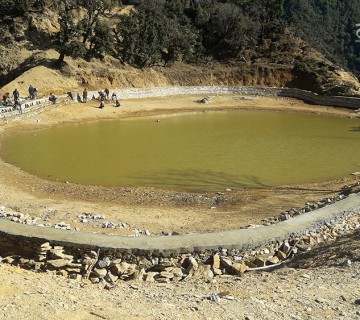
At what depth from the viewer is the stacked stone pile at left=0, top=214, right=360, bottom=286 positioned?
33.3ft

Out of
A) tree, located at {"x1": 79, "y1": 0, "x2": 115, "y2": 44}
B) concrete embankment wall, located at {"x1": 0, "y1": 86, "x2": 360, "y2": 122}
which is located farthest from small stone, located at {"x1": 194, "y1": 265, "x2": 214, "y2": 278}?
tree, located at {"x1": 79, "y1": 0, "x2": 115, "y2": 44}

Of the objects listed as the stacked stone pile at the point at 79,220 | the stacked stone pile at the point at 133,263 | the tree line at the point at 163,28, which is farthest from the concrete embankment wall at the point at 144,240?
the tree line at the point at 163,28

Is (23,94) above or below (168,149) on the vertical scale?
above

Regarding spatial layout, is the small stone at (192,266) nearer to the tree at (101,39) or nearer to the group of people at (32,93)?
the group of people at (32,93)

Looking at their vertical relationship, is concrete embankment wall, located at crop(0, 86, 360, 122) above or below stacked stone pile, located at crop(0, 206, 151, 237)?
above

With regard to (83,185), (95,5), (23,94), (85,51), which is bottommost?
(83,185)

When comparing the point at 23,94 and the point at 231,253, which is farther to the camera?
the point at 23,94

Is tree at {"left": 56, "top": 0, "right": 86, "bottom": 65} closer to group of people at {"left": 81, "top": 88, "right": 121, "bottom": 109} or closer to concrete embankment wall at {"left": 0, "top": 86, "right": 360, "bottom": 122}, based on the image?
concrete embankment wall at {"left": 0, "top": 86, "right": 360, "bottom": 122}

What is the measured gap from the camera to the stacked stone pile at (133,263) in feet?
33.3

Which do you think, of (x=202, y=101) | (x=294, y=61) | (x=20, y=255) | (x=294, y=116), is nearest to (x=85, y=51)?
(x=202, y=101)

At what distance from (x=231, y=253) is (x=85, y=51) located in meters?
37.6

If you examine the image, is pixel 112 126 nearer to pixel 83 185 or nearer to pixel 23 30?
pixel 83 185

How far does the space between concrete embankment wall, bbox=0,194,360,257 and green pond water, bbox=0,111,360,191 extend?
288 inches

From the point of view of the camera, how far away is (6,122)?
31719mm
